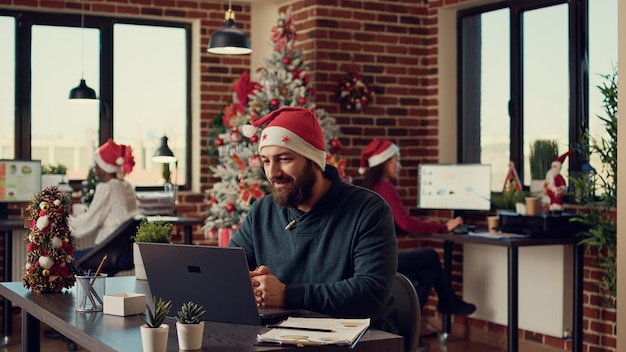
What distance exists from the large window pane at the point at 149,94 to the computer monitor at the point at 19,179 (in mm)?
998

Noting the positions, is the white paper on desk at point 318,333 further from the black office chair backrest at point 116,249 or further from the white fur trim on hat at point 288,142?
the black office chair backrest at point 116,249

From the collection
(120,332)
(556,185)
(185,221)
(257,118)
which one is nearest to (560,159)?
(556,185)

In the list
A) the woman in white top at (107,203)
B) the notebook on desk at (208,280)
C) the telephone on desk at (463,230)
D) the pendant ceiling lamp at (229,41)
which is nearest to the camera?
the notebook on desk at (208,280)

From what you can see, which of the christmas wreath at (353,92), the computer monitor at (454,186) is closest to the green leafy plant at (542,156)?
the computer monitor at (454,186)

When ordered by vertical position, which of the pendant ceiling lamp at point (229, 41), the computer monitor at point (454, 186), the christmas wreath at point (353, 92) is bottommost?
the computer monitor at point (454, 186)

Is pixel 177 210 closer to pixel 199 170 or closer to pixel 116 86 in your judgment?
pixel 199 170

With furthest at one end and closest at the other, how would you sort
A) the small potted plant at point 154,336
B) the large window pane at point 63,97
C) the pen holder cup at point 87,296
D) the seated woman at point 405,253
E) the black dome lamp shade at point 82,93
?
the large window pane at point 63,97, the black dome lamp shade at point 82,93, the seated woman at point 405,253, the pen holder cup at point 87,296, the small potted plant at point 154,336

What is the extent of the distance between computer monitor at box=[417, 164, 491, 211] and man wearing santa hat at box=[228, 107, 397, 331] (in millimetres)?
3387

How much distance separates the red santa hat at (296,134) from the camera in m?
3.24

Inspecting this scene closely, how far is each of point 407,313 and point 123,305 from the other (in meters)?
0.92

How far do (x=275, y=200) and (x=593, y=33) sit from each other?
3.63 meters

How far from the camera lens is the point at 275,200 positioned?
331cm

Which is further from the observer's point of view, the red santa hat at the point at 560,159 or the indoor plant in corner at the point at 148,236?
the red santa hat at the point at 560,159

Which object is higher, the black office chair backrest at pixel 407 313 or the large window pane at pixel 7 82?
the large window pane at pixel 7 82
